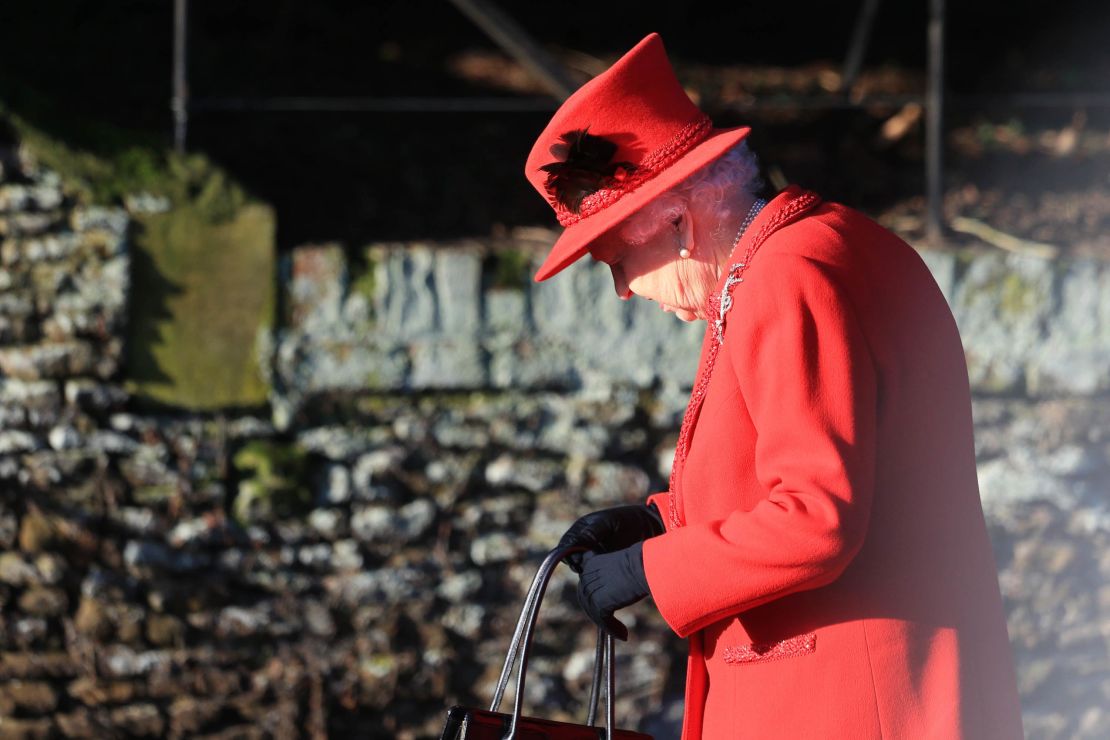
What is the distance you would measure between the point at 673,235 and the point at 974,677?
73 centimetres

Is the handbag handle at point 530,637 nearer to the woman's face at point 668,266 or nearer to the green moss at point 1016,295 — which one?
the woman's face at point 668,266

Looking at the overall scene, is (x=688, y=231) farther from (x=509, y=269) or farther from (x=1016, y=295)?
A: (x=1016, y=295)

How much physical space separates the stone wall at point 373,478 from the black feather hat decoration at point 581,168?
6.50 ft

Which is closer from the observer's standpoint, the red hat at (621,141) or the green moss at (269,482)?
the red hat at (621,141)

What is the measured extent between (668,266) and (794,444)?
1.29ft

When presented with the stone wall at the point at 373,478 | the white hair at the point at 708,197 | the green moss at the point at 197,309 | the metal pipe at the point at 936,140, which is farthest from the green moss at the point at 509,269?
the white hair at the point at 708,197

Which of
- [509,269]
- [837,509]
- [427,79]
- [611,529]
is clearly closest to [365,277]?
[509,269]

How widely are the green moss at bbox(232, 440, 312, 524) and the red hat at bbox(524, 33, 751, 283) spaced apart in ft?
6.87

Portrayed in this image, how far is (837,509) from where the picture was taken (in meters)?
1.47

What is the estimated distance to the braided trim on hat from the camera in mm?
1722

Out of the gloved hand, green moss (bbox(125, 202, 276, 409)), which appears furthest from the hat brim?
green moss (bbox(125, 202, 276, 409))

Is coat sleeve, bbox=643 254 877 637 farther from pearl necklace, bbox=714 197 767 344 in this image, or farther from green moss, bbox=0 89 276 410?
green moss, bbox=0 89 276 410

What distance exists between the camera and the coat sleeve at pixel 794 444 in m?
1.48

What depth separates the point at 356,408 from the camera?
12.2ft
